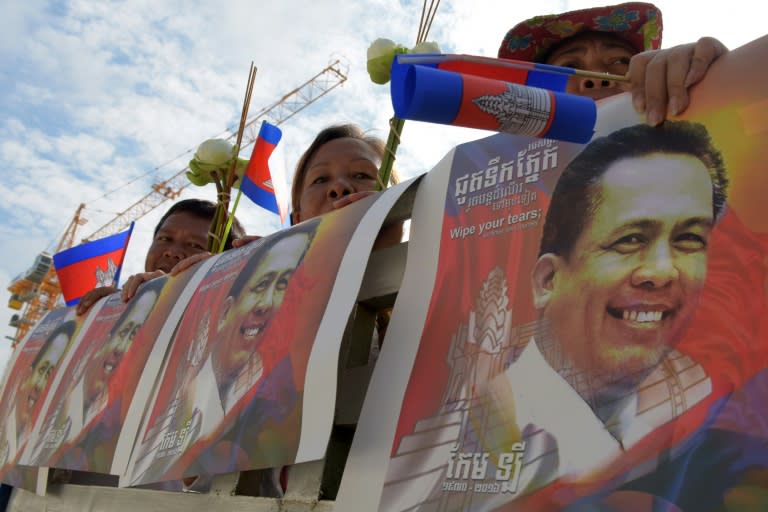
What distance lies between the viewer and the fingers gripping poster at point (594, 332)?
0.68 metres

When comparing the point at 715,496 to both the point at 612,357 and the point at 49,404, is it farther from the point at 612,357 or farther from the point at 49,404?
the point at 49,404

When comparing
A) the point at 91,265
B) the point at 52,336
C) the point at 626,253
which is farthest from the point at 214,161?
the point at 626,253

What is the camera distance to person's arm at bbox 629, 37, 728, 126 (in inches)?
32.0

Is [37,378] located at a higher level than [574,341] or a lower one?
higher

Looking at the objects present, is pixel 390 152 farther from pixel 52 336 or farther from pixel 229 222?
pixel 52 336

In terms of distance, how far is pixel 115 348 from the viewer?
1.83m

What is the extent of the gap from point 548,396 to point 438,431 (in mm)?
157

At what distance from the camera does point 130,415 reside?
5.12ft

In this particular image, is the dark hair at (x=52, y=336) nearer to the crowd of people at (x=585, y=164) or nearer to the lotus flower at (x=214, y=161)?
the crowd of people at (x=585, y=164)

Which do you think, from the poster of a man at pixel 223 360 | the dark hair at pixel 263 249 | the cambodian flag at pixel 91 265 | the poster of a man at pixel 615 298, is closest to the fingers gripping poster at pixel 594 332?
the poster of a man at pixel 615 298

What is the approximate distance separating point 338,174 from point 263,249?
A: 482 millimetres

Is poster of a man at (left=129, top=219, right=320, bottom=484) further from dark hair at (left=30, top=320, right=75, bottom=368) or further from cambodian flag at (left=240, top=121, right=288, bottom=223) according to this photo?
dark hair at (left=30, top=320, right=75, bottom=368)

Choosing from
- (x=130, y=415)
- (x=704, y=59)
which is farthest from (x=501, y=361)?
(x=130, y=415)

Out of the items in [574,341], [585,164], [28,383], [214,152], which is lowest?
[574,341]
